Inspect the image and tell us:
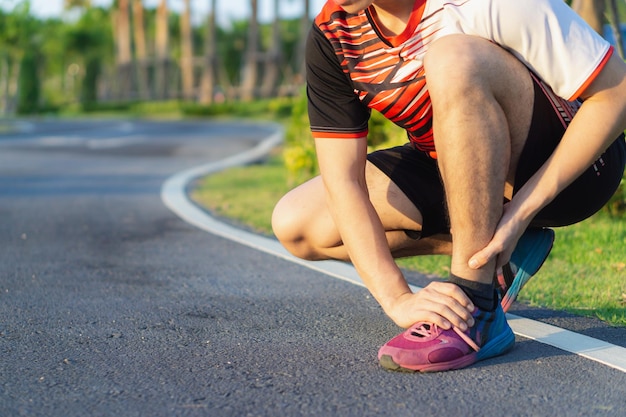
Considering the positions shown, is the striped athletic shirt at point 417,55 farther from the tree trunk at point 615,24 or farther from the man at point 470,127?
the tree trunk at point 615,24

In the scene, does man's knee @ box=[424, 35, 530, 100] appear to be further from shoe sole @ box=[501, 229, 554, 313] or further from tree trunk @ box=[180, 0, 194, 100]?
tree trunk @ box=[180, 0, 194, 100]

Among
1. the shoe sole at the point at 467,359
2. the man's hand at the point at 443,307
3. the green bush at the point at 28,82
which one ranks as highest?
the man's hand at the point at 443,307

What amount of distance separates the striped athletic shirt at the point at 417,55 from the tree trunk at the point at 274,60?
38078mm

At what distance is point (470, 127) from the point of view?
2662mm

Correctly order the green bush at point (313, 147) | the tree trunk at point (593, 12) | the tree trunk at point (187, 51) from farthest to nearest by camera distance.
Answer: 1. the tree trunk at point (187, 51)
2. the green bush at point (313, 147)
3. the tree trunk at point (593, 12)

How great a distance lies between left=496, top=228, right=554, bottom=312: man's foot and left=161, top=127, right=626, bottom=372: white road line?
0.43ft

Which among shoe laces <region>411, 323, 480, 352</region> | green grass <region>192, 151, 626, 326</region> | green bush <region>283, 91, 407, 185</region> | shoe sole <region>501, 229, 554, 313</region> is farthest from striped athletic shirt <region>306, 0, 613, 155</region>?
green bush <region>283, 91, 407, 185</region>

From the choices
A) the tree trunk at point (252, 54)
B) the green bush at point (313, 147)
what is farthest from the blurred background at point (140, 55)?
the green bush at point (313, 147)

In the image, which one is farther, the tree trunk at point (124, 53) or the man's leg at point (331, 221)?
the tree trunk at point (124, 53)

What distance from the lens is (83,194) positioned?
8.39 metres

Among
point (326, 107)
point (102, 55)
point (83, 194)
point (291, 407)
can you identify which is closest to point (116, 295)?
point (326, 107)

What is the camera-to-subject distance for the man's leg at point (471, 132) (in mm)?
2662

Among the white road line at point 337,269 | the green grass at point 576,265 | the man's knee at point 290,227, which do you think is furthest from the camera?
the green grass at point 576,265

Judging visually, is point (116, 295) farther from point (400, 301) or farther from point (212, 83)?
point (212, 83)
